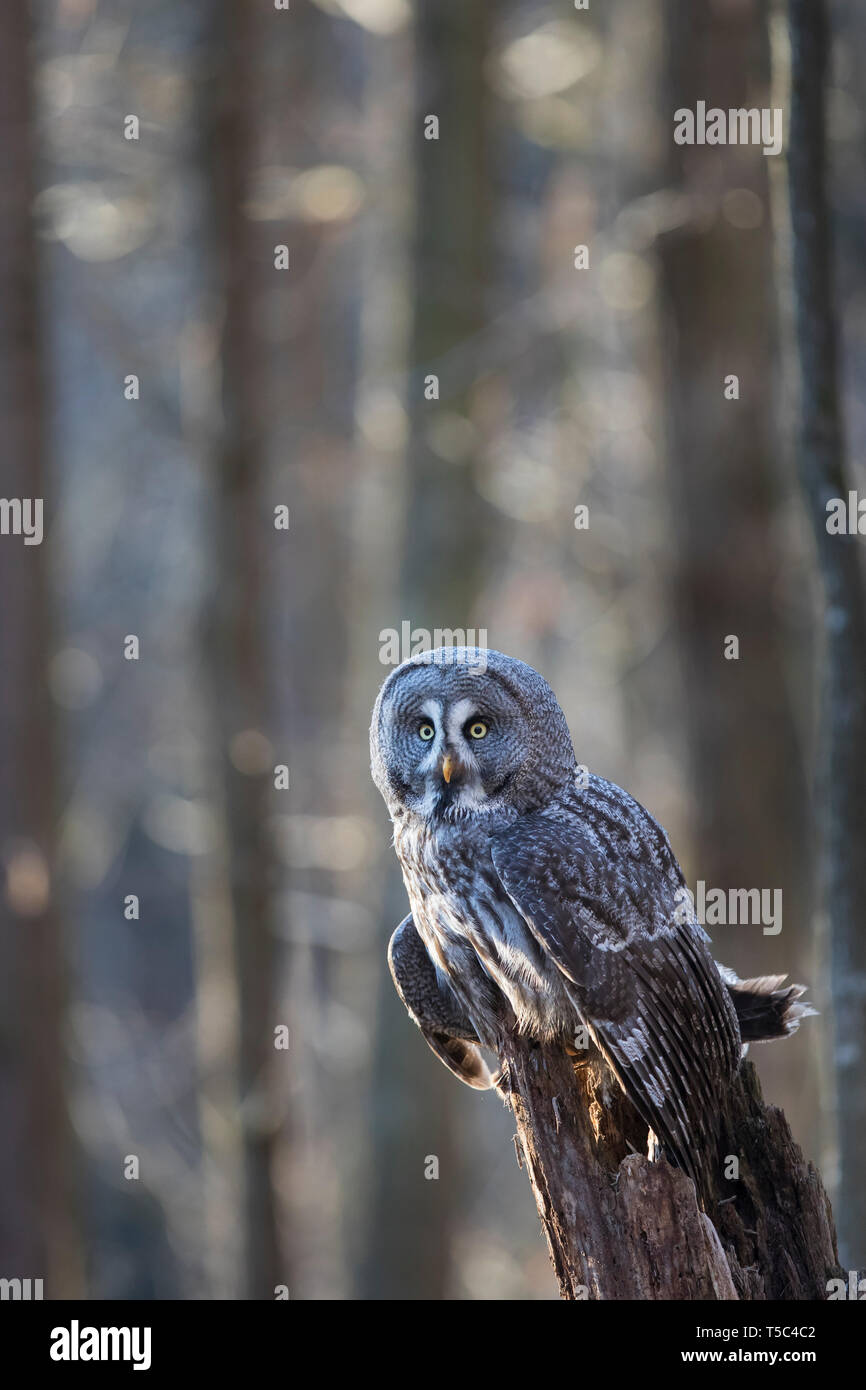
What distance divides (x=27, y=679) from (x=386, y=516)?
7.76 ft

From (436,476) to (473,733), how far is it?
3430mm

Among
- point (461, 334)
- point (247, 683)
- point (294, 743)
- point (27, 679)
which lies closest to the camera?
point (27, 679)

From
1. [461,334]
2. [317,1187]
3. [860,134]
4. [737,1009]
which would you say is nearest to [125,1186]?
[317,1187]

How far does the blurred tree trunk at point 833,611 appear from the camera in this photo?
3375 millimetres

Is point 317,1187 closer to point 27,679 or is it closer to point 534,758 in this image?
point 27,679

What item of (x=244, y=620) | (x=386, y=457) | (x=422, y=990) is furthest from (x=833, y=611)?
(x=386, y=457)

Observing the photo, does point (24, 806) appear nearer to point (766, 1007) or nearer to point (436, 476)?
point (436, 476)

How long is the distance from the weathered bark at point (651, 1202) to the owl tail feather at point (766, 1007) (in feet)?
0.70

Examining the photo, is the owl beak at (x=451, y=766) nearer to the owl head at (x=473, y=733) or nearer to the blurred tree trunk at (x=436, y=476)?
the owl head at (x=473, y=733)

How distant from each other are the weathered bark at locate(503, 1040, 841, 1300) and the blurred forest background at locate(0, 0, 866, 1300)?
77 centimetres

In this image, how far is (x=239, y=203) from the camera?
5.82 metres

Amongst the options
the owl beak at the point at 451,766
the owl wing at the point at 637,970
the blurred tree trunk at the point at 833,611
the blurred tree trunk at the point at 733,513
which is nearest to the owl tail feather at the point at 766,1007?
the owl wing at the point at 637,970

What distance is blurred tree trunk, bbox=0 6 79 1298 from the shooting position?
5262 mm
